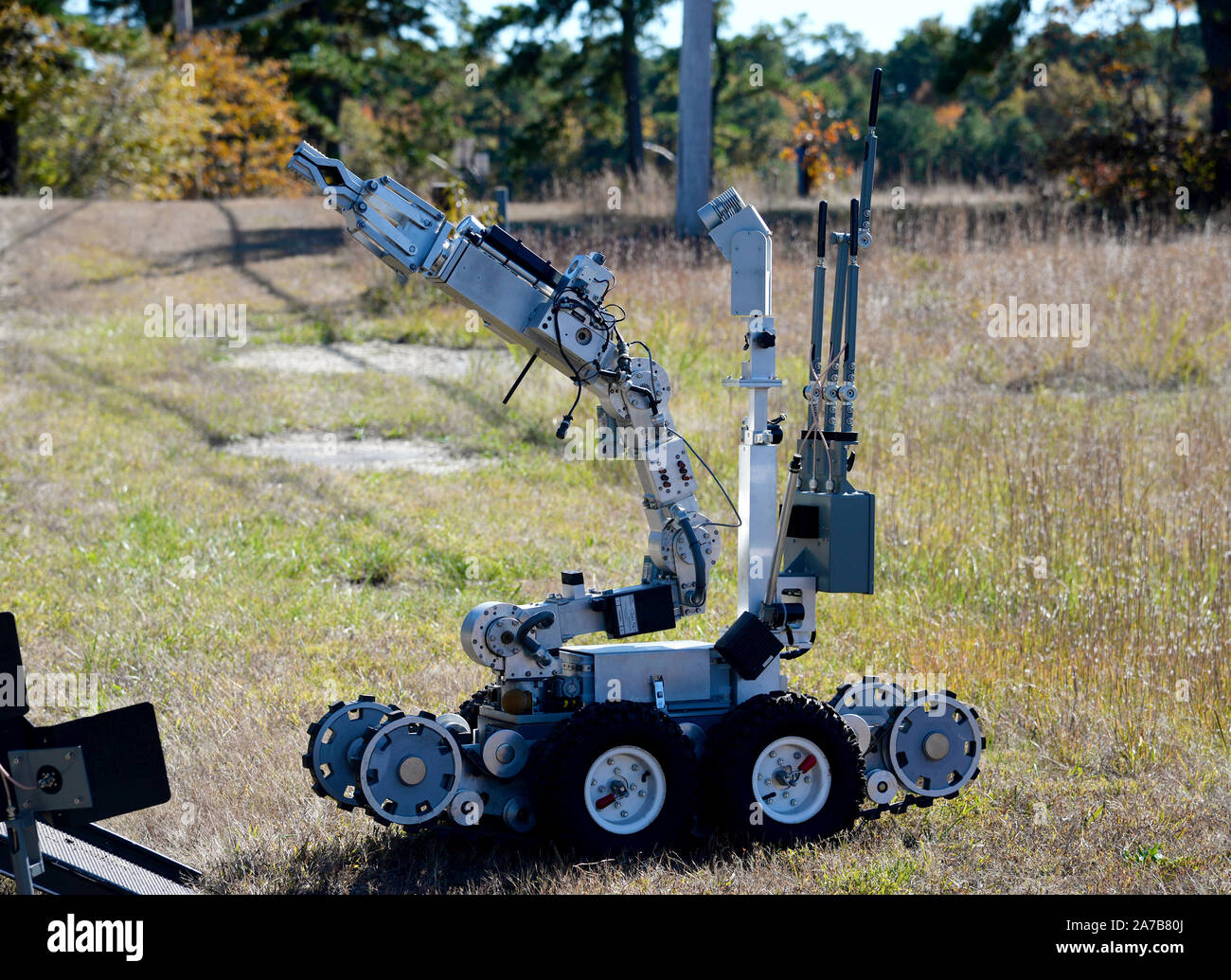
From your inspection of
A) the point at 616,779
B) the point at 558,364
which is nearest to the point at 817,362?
the point at 558,364

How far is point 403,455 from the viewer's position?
36.0 ft

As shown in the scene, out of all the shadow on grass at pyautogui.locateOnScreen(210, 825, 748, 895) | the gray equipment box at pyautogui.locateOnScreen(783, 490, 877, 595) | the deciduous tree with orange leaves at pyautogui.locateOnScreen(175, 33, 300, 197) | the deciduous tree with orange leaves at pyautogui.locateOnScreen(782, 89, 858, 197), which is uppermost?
the deciduous tree with orange leaves at pyautogui.locateOnScreen(175, 33, 300, 197)

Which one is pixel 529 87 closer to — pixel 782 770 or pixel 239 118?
pixel 239 118

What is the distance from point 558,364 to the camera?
4.31 m

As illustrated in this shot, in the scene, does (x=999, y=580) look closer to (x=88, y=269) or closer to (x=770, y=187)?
(x=88, y=269)

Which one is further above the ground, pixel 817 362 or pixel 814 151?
pixel 814 151

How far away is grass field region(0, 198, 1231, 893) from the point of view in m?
4.46

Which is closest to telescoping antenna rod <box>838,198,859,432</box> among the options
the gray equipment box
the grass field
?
the gray equipment box

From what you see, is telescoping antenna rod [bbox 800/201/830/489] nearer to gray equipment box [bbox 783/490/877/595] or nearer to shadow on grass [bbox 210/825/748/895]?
gray equipment box [bbox 783/490/877/595]

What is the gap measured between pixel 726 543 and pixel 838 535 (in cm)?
432

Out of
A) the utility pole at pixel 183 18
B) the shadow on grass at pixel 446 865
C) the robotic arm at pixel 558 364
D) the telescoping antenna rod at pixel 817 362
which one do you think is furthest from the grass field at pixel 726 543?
the utility pole at pixel 183 18

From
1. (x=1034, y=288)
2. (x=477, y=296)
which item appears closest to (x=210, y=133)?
(x=1034, y=288)

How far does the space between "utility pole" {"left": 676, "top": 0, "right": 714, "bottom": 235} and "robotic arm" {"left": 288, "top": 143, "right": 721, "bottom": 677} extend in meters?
13.5

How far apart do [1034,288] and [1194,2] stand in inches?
537
